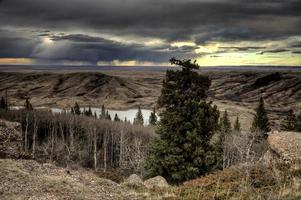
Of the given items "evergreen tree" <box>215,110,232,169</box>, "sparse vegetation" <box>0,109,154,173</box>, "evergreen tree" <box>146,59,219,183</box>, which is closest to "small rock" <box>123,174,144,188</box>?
"evergreen tree" <box>146,59,219,183</box>

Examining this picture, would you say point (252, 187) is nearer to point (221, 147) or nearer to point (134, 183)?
Result: point (134, 183)

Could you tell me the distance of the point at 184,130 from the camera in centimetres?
3356

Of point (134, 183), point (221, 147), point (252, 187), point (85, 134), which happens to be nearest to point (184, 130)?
point (221, 147)

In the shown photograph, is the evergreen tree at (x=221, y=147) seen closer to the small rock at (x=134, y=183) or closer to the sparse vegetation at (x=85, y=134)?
the small rock at (x=134, y=183)

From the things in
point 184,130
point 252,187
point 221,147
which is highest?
point 252,187

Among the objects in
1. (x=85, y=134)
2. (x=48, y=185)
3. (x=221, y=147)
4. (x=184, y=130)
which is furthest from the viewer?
(x=85, y=134)

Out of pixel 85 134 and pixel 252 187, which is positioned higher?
pixel 252 187

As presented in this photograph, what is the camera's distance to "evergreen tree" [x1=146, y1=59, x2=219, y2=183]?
3234cm

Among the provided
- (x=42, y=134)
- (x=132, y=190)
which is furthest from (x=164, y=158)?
(x=42, y=134)

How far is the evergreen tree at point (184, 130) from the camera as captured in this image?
106ft

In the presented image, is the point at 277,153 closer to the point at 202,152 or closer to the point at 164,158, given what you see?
the point at 202,152

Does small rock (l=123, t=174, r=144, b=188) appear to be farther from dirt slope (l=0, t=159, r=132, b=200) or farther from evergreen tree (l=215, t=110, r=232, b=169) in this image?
evergreen tree (l=215, t=110, r=232, b=169)

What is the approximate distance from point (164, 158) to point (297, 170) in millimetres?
18530

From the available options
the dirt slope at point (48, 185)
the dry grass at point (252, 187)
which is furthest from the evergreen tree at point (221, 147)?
the dirt slope at point (48, 185)
